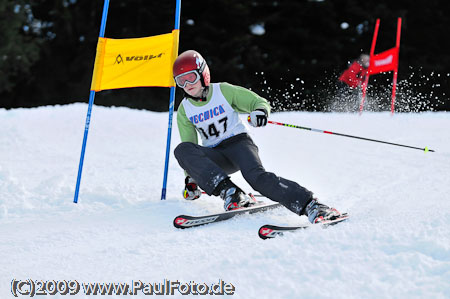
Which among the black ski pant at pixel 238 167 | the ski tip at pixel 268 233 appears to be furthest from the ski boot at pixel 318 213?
the ski tip at pixel 268 233

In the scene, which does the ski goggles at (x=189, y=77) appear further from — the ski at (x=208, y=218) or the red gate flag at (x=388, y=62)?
the red gate flag at (x=388, y=62)

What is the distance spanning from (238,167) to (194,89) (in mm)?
614

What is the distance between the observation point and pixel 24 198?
11.6 ft

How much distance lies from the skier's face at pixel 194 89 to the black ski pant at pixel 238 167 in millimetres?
352

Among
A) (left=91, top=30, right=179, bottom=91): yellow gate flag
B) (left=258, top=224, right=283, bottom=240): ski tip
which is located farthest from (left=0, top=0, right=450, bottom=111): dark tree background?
(left=258, top=224, right=283, bottom=240): ski tip

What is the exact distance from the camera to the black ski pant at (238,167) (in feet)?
8.63

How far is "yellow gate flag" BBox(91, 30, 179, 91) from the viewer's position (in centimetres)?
360

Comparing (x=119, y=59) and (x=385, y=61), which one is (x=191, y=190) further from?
(x=385, y=61)

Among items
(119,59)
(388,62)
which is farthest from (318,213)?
(388,62)

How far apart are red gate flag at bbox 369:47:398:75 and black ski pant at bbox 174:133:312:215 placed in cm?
566

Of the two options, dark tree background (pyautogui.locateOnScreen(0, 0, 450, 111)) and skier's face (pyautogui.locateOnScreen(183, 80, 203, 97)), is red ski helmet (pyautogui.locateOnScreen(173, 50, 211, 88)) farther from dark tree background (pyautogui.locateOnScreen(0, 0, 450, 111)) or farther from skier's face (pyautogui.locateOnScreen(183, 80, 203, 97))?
dark tree background (pyautogui.locateOnScreen(0, 0, 450, 111))

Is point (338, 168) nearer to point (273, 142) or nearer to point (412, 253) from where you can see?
point (273, 142)

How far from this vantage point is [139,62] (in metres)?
3.61

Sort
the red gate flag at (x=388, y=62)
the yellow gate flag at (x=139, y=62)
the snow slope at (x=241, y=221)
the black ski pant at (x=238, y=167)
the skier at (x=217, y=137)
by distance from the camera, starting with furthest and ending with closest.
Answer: the red gate flag at (x=388, y=62)
the yellow gate flag at (x=139, y=62)
the skier at (x=217, y=137)
the black ski pant at (x=238, y=167)
the snow slope at (x=241, y=221)
